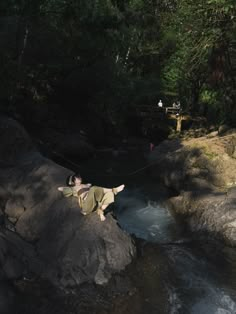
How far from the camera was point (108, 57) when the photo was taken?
26781mm

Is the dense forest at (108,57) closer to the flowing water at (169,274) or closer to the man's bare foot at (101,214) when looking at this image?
the flowing water at (169,274)

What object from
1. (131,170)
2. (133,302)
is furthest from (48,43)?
(133,302)

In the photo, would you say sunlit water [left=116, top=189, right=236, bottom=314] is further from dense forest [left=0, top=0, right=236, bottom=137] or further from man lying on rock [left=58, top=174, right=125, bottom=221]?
dense forest [left=0, top=0, right=236, bottom=137]

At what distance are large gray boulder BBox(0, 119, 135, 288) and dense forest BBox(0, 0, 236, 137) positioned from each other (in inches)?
280

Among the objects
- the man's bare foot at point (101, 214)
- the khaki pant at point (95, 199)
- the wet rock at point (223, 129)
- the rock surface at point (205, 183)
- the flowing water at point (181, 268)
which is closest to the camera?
the flowing water at point (181, 268)

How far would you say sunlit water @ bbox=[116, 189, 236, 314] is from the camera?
970 cm

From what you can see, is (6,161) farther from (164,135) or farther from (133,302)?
(164,135)

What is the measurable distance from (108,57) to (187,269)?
59.8 ft

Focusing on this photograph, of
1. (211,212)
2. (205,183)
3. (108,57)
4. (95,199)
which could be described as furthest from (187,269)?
(108,57)

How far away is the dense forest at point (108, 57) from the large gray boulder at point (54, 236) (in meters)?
7.12

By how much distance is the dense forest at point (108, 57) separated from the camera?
62.1 ft

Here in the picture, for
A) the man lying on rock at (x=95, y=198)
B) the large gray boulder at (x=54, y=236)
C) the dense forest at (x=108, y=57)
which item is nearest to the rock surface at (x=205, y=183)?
the large gray boulder at (x=54, y=236)

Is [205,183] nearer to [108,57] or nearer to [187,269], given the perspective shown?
[187,269]

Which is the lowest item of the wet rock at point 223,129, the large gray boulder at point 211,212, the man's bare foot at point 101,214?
the large gray boulder at point 211,212
